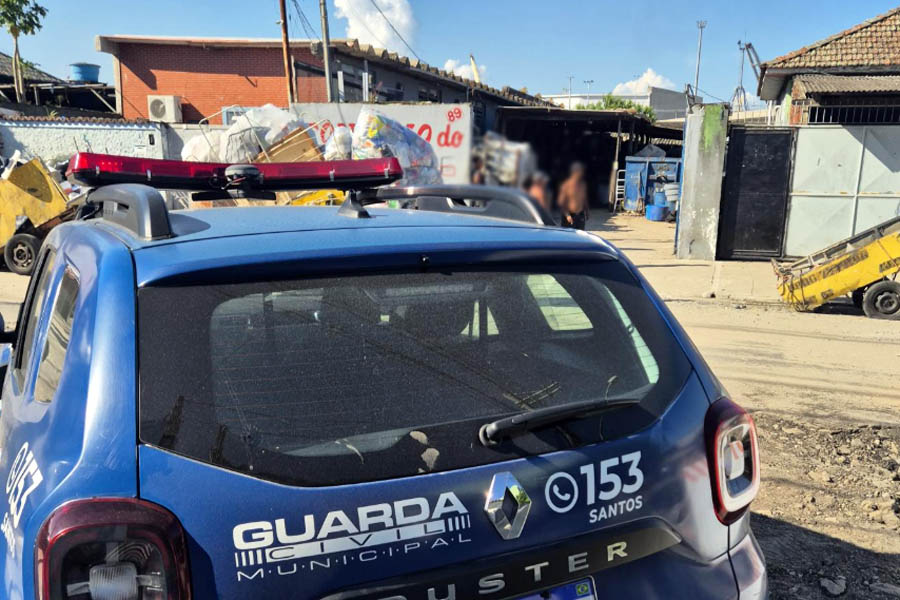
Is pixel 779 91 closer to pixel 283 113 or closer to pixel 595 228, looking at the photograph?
pixel 595 228

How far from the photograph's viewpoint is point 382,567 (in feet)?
4.31

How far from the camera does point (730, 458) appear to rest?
1.72m

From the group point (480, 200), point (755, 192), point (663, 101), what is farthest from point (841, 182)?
point (663, 101)

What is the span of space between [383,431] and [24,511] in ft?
2.29

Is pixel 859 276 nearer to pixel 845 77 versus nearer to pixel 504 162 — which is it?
pixel 504 162

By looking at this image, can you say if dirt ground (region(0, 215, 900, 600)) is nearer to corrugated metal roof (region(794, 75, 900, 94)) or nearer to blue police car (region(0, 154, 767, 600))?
blue police car (region(0, 154, 767, 600))

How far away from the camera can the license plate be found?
144 centimetres

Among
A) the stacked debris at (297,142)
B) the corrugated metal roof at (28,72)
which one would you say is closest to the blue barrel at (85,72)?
the corrugated metal roof at (28,72)

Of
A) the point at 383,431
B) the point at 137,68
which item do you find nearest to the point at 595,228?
the point at 137,68

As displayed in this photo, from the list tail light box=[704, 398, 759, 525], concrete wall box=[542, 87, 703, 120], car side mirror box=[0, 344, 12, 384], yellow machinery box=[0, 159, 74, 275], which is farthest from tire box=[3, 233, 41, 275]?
concrete wall box=[542, 87, 703, 120]

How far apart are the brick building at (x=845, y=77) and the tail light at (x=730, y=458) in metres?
14.5

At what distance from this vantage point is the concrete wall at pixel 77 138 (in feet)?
63.4

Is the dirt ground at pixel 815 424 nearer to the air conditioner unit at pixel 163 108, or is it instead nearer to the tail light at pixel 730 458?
the tail light at pixel 730 458

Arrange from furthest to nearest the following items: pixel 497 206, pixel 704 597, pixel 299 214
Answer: pixel 497 206 < pixel 299 214 < pixel 704 597
